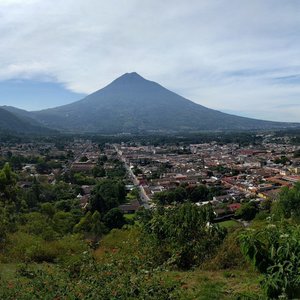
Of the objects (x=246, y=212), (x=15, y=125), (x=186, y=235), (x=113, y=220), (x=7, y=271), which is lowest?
(x=113, y=220)

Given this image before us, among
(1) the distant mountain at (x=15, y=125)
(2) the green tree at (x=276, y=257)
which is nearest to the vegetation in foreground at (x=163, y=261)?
(2) the green tree at (x=276, y=257)

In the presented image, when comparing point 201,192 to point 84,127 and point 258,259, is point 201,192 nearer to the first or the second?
point 258,259

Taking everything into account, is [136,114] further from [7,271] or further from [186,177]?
[7,271]

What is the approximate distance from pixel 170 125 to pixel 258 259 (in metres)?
130

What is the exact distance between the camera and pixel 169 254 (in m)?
4.94

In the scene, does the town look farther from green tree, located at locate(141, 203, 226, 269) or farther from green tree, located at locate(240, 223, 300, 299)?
green tree, located at locate(240, 223, 300, 299)

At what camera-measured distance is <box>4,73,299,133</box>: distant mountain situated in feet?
431

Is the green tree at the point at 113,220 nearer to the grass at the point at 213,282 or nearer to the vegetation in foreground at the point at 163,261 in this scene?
the vegetation in foreground at the point at 163,261

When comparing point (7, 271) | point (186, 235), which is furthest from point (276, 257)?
point (7, 271)

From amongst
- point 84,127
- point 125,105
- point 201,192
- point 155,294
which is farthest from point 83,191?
point 125,105

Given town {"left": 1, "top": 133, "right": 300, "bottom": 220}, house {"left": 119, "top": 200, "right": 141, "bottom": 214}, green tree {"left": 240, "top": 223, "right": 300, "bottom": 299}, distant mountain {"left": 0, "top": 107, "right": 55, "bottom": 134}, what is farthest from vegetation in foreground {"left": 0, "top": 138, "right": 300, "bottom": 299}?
distant mountain {"left": 0, "top": 107, "right": 55, "bottom": 134}

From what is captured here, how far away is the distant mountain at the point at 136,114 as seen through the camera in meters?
132

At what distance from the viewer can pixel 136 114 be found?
146 metres

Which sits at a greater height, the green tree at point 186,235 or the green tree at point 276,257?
the green tree at point 276,257
